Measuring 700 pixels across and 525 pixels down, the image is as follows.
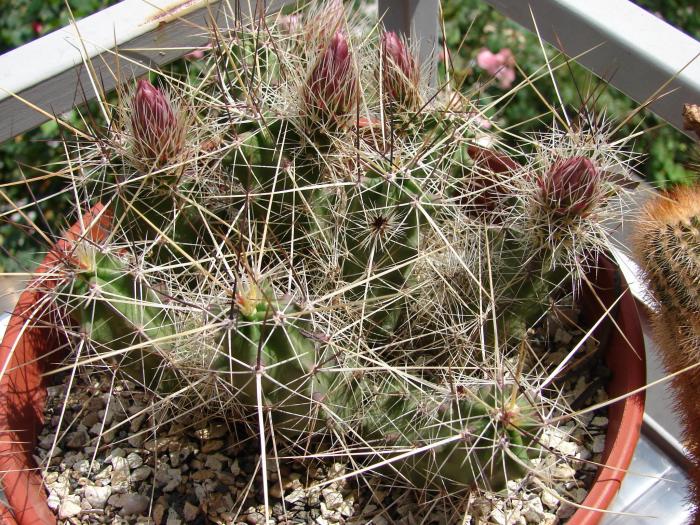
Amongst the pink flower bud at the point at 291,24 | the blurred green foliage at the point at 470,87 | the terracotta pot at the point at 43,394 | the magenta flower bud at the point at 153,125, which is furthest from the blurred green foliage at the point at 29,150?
the magenta flower bud at the point at 153,125

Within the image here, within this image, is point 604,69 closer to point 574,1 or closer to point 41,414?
point 574,1

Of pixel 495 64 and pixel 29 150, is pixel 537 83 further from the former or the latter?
pixel 29 150

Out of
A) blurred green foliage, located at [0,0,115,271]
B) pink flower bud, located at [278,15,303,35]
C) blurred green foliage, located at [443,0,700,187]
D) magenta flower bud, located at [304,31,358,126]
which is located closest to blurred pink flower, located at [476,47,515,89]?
blurred green foliage, located at [443,0,700,187]

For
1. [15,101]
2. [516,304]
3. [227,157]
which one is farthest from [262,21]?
[516,304]

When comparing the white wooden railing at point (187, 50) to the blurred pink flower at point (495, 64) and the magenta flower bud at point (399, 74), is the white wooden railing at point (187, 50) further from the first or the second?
the blurred pink flower at point (495, 64)

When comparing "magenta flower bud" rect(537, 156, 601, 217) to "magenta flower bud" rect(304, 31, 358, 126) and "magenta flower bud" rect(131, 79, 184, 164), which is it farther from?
"magenta flower bud" rect(131, 79, 184, 164)

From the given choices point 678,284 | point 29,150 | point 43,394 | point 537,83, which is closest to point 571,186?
point 678,284
